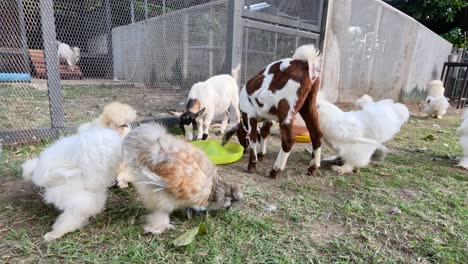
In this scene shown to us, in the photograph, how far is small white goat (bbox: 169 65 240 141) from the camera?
437cm

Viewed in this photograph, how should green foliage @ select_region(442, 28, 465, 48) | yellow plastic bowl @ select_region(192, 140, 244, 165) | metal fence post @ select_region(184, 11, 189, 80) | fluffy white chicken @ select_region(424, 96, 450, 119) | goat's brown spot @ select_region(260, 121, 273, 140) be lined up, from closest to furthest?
yellow plastic bowl @ select_region(192, 140, 244, 165), goat's brown spot @ select_region(260, 121, 273, 140), metal fence post @ select_region(184, 11, 189, 80), fluffy white chicken @ select_region(424, 96, 450, 119), green foliage @ select_region(442, 28, 465, 48)

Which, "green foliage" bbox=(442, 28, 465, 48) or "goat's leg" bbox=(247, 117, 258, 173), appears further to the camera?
"green foliage" bbox=(442, 28, 465, 48)

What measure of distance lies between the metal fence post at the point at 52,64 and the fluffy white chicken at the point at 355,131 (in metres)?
3.26

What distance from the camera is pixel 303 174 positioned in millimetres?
3385

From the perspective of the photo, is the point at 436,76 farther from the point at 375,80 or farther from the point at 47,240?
the point at 47,240

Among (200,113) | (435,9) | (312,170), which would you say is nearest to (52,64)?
(200,113)

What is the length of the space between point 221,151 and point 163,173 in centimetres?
193

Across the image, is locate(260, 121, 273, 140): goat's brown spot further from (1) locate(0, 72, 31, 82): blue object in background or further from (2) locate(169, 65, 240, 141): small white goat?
(1) locate(0, 72, 31, 82): blue object in background

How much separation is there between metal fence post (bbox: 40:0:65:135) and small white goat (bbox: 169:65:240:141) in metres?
1.60

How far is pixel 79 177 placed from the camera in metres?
1.97

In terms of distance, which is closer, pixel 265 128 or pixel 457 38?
pixel 265 128

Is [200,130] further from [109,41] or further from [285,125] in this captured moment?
[109,41]

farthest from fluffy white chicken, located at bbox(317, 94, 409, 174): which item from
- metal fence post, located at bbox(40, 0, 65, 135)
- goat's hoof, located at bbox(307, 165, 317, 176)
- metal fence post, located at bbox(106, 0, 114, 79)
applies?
metal fence post, located at bbox(106, 0, 114, 79)

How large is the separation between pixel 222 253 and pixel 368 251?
0.99 m
